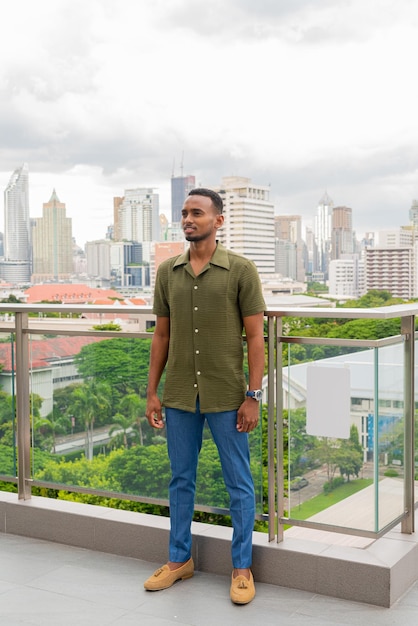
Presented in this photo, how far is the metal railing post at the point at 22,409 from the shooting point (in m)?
4.00

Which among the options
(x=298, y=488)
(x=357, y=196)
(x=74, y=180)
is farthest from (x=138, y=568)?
(x=74, y=180)

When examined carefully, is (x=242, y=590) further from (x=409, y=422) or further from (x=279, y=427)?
(x=409, y=422)

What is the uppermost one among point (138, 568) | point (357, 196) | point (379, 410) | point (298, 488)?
point (357, 196)

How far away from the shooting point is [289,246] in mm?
74750

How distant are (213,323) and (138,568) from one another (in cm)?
120

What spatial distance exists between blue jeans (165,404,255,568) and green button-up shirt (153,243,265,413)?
0.08m

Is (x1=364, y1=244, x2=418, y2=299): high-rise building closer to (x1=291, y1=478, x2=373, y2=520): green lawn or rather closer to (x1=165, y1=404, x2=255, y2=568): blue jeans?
(x1=291, y1=478, x2=373, y2=520): green lawn

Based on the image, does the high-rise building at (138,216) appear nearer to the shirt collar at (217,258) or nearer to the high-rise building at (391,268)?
the high-rise building at (391,268)

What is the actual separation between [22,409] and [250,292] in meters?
1.59

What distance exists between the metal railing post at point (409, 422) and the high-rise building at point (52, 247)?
70.3 metres

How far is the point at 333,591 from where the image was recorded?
3109 millimetres

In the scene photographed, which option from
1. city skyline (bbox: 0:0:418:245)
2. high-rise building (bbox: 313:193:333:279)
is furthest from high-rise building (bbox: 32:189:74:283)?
high-rise building (bbox: 313:193:333:279)

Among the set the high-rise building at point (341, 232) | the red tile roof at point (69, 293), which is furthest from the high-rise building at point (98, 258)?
the high-rise building at point (341, 232)

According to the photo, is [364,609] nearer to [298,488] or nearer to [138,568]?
[298,488]
